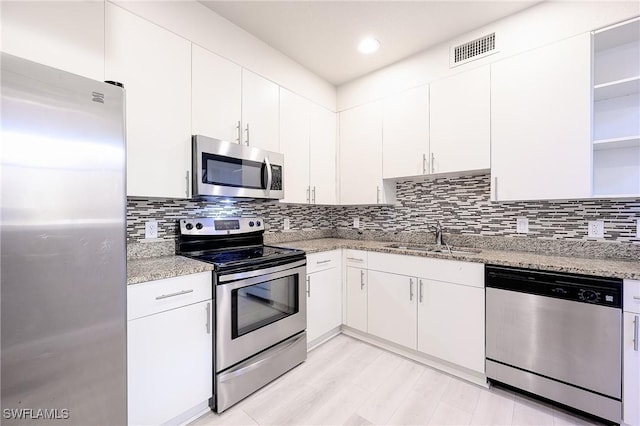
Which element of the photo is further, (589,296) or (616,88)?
(616,88)

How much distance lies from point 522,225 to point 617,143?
737 mm

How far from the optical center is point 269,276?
1850 mm

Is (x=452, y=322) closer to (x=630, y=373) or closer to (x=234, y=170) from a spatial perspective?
(x=630, y=373)

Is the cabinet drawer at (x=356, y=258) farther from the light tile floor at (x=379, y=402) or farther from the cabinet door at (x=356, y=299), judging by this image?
the light tile floor at (x=379, y=402)

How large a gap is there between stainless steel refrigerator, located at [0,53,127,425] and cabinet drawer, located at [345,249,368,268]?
179cm

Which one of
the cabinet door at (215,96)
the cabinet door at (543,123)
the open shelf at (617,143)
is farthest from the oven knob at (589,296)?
the cabinet door at (215,96)

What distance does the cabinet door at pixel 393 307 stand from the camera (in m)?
2.15

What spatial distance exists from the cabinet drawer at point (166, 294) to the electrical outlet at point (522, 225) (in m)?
2.29

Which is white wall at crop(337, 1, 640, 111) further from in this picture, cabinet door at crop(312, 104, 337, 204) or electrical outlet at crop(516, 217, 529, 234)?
electrical outlet at crop(516, 217, 529, 234)

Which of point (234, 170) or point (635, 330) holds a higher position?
point (234, 170)

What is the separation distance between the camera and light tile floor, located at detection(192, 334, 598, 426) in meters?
1.54

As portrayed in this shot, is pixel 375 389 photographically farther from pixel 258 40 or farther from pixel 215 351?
pixel 258 40

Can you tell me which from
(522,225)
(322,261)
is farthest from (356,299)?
(522,225)

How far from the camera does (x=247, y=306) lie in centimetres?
174
